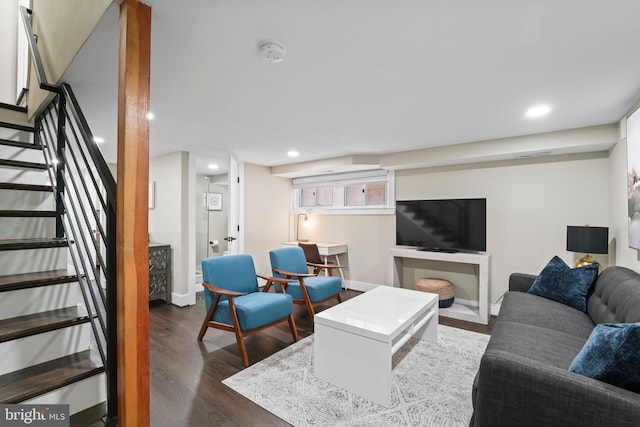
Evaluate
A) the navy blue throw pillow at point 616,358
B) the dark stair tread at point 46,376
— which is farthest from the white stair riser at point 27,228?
the navy blue throw pillow at point 616,358

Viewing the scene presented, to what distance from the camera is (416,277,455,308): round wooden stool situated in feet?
12.4

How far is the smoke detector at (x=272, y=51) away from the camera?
158 centimetres

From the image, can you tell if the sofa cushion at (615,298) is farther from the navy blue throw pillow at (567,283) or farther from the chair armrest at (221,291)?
the chair armrest at (221,291)

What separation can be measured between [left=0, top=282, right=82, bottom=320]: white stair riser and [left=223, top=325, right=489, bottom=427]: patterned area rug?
1211mm

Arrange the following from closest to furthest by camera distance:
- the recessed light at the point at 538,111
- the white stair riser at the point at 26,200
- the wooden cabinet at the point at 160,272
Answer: the white stair riser at the point at 26,200 → the recessed light at the point at 538,111 → the wooden cabinet at the point at 160,272

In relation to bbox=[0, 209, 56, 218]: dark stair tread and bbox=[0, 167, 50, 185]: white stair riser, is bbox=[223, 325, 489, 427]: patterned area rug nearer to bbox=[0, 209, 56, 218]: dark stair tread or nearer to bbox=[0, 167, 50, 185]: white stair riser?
bbox=[0, 209, 56, 218]: dark stair tread

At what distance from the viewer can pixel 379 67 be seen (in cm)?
184

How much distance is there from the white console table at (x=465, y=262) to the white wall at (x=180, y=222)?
2.88 meters

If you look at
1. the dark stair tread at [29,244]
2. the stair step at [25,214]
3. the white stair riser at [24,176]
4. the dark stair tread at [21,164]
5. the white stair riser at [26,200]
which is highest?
the dark stair tread at [21,164]

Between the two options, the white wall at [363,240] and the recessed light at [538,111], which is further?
the white wall at [363,240]

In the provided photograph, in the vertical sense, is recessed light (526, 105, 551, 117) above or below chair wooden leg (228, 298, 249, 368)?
above

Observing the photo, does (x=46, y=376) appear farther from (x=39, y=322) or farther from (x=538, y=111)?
(x=538, y=111)

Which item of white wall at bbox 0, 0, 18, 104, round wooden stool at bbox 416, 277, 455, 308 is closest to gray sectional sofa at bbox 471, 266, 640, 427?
round wooden stool at bbox 416, 277, 455, 308

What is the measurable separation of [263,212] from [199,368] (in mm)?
3121
